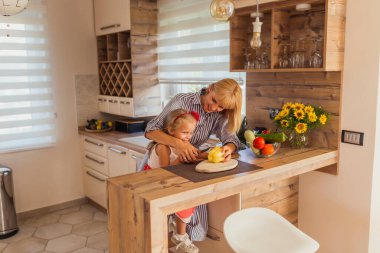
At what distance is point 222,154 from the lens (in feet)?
6.68

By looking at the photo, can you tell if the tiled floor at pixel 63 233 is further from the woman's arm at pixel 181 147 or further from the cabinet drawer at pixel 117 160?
the woman's arm at pixel 181 147

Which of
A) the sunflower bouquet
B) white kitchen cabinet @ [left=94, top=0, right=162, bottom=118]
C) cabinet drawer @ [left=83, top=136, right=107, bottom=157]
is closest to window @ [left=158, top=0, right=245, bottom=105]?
white kitchen cabinet @ [left=94, top=0, right=162, bottom=118]

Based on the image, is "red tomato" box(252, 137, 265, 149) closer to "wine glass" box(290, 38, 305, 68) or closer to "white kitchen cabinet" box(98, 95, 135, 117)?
"wine glass" box(290, 38, 305, 68)

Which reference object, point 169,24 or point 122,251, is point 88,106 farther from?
point 122,251

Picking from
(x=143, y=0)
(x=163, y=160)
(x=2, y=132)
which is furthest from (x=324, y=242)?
(x=2, y=132)

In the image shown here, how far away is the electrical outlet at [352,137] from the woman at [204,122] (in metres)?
0.68

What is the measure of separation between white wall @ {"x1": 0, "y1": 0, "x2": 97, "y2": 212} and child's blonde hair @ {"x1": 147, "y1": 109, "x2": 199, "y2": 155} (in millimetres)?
2267

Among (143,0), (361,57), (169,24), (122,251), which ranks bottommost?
(122,251)

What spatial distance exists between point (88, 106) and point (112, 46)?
74 centimetres

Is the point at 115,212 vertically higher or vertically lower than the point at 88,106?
lower

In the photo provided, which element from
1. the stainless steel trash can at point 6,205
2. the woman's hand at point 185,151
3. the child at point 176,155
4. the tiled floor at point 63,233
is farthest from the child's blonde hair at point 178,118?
the stainless steel trash can at point 6,205

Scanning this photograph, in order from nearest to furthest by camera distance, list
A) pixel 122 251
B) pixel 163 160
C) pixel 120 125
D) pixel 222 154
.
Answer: pixel 122 251, pixel 222 154, pixel 163 160, pixel 120 125

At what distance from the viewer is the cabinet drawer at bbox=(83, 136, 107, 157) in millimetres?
3779

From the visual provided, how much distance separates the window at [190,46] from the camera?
3.20 metres
